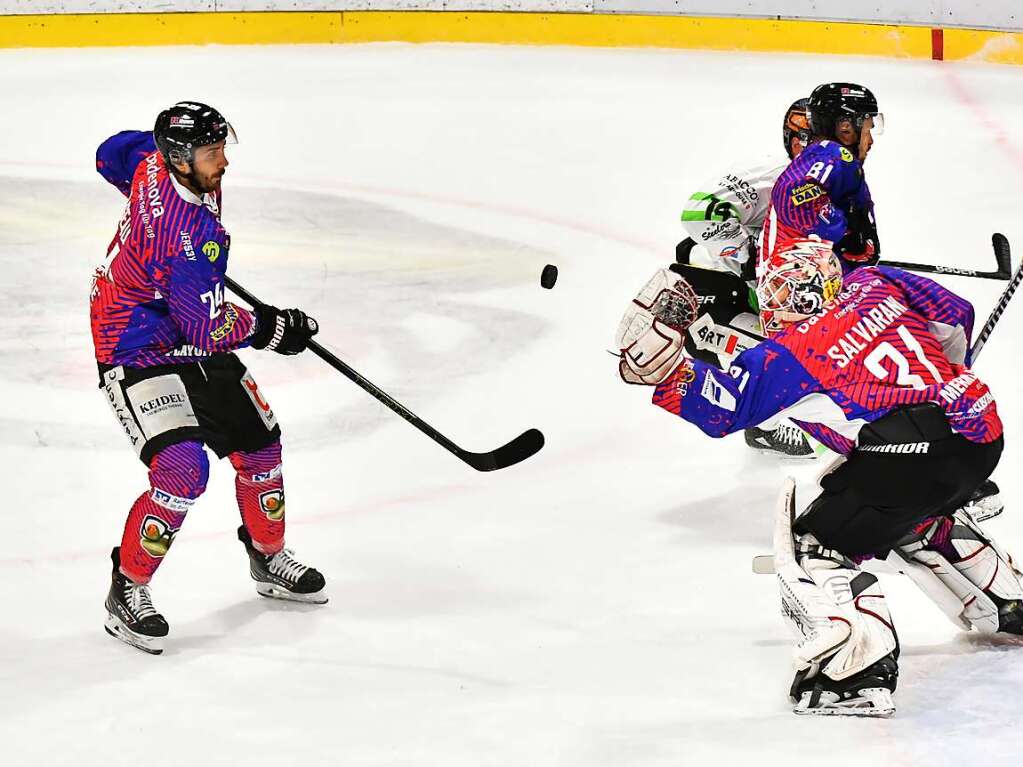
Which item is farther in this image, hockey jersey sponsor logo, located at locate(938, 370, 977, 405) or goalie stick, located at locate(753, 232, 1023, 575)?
goalie stick, located at locate(753, 232, 1023, 575)

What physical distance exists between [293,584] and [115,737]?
690mm

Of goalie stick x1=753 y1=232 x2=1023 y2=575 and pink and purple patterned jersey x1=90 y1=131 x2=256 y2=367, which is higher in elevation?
pink and purple patterned jersey x1=90 y1=131 x2=256 y2=367

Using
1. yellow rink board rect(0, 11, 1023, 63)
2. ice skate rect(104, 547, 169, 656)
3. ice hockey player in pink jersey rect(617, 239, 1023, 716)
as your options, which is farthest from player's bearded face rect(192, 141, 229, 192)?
yellow rink board rect(0, 11, 1023, 63)

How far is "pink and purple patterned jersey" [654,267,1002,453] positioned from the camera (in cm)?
281

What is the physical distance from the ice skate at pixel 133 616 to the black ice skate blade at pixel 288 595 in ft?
0.98

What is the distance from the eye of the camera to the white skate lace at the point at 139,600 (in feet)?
10.7

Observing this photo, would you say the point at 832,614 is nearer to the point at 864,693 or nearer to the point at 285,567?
the point at 864,693

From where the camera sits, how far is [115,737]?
2889mm

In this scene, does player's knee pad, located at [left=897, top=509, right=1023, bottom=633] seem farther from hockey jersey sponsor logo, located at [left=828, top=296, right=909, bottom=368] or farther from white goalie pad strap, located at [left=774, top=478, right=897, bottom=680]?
hockey jersey sponsor logo, located at [left=828, top=296, right=909, bottom=368]

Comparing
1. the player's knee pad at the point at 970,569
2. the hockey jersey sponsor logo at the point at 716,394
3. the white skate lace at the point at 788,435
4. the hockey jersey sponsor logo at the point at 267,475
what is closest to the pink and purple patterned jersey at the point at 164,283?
the hockey jersey sponsor logo at the point at 267,475

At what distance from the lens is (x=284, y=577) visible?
11.5ft

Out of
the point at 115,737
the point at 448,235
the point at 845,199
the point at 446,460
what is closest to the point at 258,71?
the point at 448,235

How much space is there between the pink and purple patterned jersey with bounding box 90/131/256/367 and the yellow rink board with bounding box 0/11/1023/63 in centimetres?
599

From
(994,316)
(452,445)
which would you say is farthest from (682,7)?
(452,445)
